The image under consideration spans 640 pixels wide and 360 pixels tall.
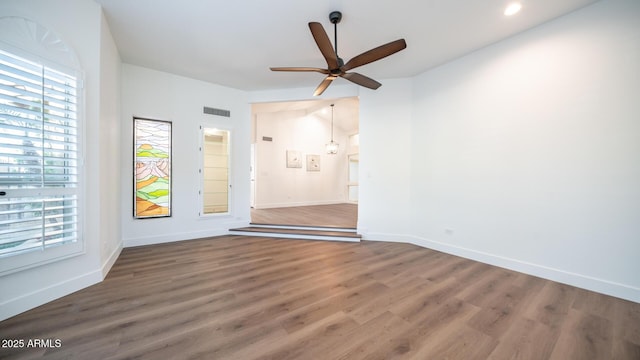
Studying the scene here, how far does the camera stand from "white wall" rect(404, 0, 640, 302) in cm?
231

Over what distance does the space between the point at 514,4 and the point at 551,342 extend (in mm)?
3269

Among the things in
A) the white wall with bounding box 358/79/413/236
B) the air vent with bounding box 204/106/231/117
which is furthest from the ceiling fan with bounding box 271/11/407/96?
the air vent with bounding box 204/106/231/117

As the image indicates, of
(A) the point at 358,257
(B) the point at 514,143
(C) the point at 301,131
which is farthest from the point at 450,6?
(C) the point at 301,131

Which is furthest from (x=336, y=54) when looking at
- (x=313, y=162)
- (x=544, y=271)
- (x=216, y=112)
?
(x=313, y=162)

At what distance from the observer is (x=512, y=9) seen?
2.51 m

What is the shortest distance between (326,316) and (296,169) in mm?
6936

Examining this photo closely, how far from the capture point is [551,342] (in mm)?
1646

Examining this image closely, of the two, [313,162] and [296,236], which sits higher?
[313,162]

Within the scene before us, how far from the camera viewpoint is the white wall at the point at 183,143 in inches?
151

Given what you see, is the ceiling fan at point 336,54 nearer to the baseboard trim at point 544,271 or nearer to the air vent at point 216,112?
the air vent at point 216,112

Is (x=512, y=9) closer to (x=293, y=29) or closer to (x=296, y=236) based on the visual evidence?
(x=293, y=29)

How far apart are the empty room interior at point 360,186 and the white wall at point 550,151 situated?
0.02 meters

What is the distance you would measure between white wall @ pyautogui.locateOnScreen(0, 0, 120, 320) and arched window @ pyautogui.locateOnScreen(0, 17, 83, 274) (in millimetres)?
94

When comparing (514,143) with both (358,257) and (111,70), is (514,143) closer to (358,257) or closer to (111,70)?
(358,257)
